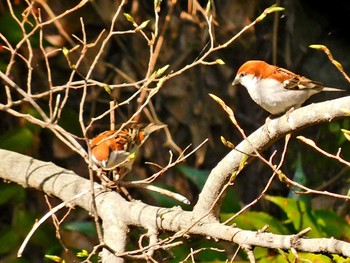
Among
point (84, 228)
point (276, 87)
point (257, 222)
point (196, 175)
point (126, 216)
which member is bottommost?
point (84, 228)

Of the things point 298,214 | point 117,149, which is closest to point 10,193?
point 117,149

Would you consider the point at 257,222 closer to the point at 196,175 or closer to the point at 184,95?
the point at 196,175

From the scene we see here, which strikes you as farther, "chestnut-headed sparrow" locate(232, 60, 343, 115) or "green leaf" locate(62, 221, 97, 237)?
"green leaf" locate(62, 221, 97, 237)

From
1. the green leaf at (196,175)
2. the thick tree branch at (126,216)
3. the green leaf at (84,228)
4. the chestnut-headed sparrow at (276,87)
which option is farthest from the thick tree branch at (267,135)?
the green leaf at (84,228)

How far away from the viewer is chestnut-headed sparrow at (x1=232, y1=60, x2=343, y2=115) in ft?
10.3

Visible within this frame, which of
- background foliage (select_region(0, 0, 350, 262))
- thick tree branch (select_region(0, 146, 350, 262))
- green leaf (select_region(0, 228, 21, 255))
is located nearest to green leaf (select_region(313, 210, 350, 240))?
background foliage (select_region(0, 0, 350, 262))

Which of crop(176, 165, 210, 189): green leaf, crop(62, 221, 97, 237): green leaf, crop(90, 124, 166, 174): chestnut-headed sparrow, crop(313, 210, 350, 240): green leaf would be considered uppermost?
crop(90, 124, 166, 174): chestnut-headed sparrow

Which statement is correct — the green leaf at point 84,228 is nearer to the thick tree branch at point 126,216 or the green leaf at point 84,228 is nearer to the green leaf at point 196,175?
the green leaf at point 196,175

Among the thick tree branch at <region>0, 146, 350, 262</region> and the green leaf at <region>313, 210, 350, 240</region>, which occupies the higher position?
the thick tree branch at <region>0, 146, 350, 262</region>

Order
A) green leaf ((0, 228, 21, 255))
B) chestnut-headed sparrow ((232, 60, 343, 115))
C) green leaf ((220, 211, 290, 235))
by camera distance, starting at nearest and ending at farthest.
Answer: chestnut-headed sparrow ((232, 60, 343, 115))
green leaf ((220, 211, 290, 235))
green leaf ((0, 228, 21, 255))

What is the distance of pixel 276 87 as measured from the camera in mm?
3223

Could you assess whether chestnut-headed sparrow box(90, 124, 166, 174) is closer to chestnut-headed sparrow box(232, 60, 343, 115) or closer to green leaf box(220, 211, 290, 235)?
green leaf box(220, 211, 290, 235)

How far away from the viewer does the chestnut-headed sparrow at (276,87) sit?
123 inches

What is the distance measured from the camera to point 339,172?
5051 millimetres
